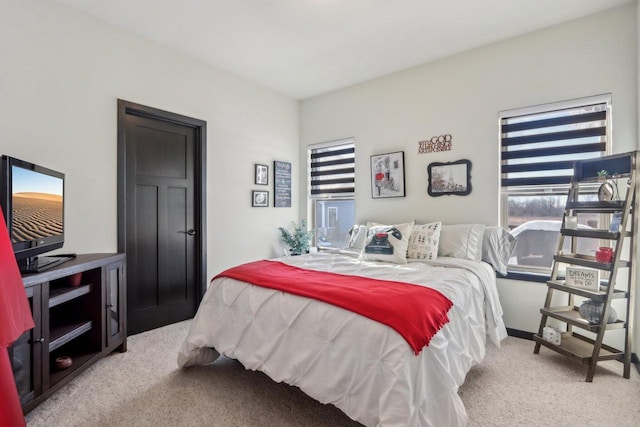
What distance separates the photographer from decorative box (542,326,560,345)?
240 cm

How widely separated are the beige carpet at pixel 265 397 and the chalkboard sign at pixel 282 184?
230cm

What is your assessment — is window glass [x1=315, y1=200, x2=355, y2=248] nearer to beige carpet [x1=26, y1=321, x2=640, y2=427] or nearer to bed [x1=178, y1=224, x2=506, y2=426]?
bed [x1=178, y1=224, x2=506, y2=426]

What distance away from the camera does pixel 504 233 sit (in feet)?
9.67

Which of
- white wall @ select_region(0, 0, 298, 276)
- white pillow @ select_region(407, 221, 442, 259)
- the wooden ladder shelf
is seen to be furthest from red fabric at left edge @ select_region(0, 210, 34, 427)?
the wooden ladder shelf

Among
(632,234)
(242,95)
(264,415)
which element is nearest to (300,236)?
(242,95)

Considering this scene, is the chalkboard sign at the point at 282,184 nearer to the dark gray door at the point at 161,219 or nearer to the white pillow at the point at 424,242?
the dark gray door at the point at 161,219

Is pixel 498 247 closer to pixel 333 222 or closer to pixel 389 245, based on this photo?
pixel 389 245

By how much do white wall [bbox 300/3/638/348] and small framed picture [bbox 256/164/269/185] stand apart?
95cm

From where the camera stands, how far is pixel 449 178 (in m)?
3.30

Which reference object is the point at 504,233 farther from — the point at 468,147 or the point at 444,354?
the point at 444,354

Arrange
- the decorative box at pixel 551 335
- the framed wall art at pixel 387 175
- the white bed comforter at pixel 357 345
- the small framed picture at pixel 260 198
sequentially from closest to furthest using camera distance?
the white bed comforter at pixel 357 345, the decorative box at pixel 551 335, the framed wall art at pixel 387 175, the small framed picture at pixel 260 198

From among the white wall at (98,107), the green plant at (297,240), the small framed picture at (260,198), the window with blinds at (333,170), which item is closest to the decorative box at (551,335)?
the window with blinds at (333,170)

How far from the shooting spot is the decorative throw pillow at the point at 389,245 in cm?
283

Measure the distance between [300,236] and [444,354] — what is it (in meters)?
2.82
